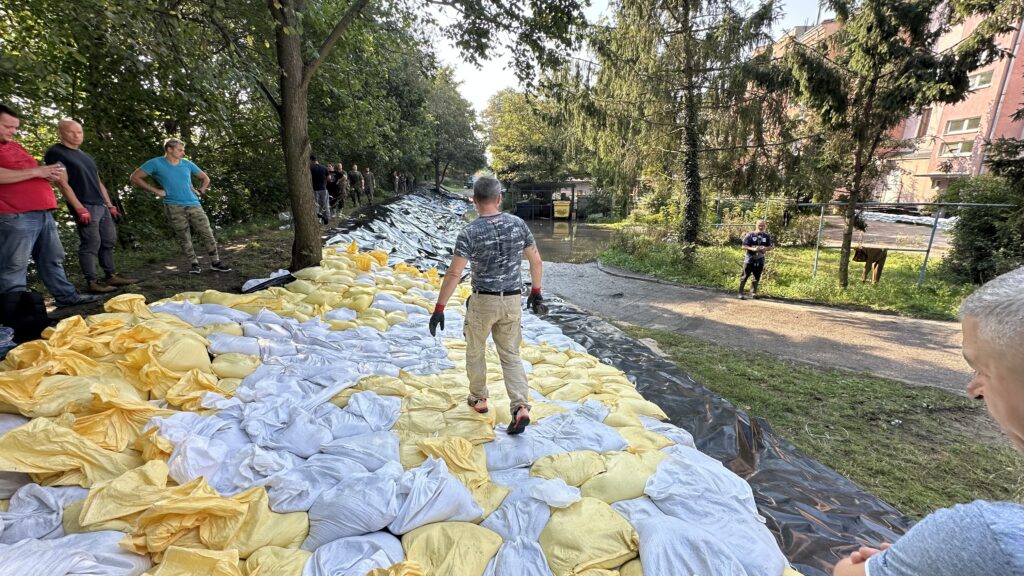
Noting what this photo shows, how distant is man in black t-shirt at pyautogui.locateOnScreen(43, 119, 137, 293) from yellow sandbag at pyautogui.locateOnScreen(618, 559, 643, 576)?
15.2 ft

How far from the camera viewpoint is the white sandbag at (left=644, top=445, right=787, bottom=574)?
1696 millimetres

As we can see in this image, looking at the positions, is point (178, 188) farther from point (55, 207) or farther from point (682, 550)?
point (682, 550)

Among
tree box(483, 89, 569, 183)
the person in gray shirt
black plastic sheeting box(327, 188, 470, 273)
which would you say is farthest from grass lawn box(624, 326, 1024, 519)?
tree box(483, 89, 569, 183)

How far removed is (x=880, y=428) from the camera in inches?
133

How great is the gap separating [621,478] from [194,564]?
170 centimetres

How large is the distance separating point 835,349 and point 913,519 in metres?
3.38

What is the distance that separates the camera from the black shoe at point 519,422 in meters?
2.49

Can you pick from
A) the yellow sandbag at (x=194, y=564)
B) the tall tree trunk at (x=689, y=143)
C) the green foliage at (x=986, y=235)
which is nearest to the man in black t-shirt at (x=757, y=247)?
the tall tree trunk at (x=689, y=143)

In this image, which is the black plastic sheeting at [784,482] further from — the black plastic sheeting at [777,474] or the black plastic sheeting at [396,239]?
the black plastic sheeting at [396,239]

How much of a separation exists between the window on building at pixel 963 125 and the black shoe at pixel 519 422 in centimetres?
2957

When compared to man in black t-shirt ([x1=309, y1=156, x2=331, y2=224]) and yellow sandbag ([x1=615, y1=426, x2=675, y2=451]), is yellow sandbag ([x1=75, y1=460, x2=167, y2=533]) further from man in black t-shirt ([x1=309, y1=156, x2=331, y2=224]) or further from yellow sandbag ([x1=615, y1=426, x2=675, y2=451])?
man in black t-shirt ([x1=309, y1=156, x2=331, y2=224])

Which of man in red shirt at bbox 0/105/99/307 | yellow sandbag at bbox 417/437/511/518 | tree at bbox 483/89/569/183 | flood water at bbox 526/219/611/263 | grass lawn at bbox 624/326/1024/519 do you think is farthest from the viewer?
tree at bbox 483/89/569/183

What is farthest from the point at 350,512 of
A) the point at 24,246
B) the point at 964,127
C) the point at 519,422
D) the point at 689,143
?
the point at 964,127

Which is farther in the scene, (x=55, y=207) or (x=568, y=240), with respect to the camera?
(x=568, y=240)
